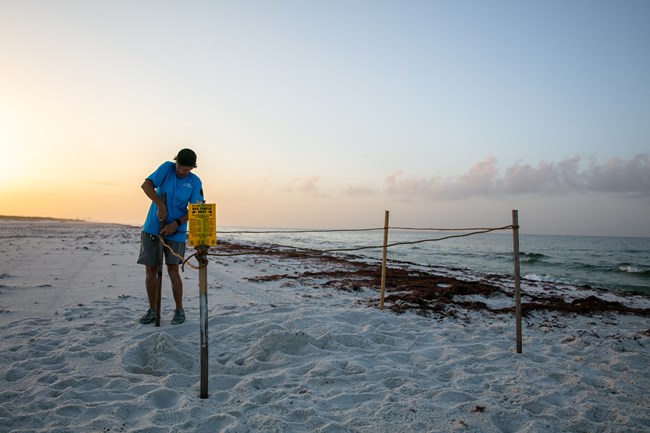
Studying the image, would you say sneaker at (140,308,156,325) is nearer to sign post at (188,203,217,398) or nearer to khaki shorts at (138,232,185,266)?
khaki shorts at (138,232,185,266)

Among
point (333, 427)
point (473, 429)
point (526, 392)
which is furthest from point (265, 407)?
point (526, 392)

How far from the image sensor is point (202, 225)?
2.70 metres

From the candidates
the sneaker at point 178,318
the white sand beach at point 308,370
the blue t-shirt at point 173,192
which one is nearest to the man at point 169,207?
the blue t-shirt at point 173,192

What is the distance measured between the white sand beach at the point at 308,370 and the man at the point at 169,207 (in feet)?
2.64

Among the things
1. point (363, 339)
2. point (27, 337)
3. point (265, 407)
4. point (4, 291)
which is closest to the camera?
point (265, 407)

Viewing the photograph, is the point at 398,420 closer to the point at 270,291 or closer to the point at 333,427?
the point at 333,427

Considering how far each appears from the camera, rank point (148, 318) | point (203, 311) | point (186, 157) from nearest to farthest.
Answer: point (203, 311)
point (186, 157)
point (148, 318)

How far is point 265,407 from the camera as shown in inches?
100

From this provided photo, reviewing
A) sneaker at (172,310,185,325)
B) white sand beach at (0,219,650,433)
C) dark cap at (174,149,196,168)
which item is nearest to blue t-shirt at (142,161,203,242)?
dark cap at (174,149,196,168)

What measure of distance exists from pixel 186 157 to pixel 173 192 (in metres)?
0.46

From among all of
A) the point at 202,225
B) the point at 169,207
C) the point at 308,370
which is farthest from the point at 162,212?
the point at 308,370

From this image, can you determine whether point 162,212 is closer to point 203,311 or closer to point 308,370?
point 203,311

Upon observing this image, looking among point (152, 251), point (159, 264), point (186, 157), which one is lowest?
point (159, 264)

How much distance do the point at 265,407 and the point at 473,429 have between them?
4.69ft
